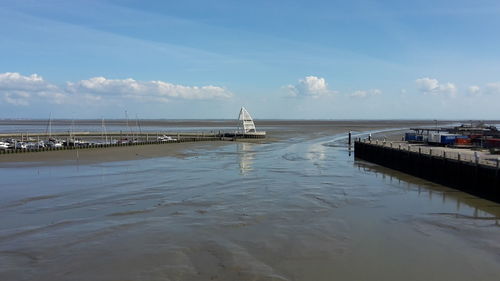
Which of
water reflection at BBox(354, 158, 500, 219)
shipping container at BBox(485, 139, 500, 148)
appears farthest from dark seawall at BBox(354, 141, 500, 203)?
shipping container at BBox(485, 139, 500, 148)

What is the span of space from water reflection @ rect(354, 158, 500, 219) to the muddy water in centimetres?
10

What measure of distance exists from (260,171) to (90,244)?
20055 millimetres

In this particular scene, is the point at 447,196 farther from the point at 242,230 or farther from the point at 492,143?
the point at 492,143

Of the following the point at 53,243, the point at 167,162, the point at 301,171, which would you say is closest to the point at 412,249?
the point at 53,243

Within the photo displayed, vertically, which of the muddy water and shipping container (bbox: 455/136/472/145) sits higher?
shipping container (bbox: 455/136/472/145)

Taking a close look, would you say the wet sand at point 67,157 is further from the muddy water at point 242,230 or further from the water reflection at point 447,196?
the water reflection at point 447,196

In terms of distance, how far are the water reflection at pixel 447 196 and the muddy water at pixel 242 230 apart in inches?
4.1

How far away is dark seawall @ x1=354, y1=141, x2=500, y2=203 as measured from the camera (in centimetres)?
2259

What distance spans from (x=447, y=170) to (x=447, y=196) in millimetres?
4290

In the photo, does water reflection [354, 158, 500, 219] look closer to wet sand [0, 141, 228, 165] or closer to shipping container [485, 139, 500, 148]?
shipping container [485, 139, 500, 148]

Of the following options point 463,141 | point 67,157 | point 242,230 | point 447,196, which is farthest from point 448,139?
point 67,157

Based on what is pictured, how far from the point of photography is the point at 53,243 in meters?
14.3

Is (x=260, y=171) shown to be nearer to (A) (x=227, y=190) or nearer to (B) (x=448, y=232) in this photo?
(A) (x=227, y=190)

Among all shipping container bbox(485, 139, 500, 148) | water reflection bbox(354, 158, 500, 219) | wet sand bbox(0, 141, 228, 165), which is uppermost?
shipping container bbox(485, 139, 500, 148)
